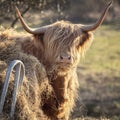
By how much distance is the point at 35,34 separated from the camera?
9.16 meters

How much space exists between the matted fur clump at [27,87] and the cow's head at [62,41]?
515 millimetres

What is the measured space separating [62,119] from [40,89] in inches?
54.8

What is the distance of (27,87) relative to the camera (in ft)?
24.2

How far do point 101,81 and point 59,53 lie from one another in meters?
13.3

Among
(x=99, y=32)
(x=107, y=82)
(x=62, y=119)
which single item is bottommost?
(x=99, y=32)

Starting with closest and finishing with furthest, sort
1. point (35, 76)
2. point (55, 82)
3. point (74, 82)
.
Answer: point (35, 76), point (55, 82), point (74, 82)

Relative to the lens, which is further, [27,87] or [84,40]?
[84,40]

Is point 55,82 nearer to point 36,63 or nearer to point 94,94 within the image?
point 36,63

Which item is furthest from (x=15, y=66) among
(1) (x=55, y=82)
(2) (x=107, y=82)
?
(2) (x=107, y=82)

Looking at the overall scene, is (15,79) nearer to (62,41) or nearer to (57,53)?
(57,53)

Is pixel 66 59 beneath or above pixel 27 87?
beneath

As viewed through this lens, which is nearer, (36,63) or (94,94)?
(36,63)

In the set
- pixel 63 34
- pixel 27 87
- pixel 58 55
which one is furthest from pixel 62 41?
pixel 27 87

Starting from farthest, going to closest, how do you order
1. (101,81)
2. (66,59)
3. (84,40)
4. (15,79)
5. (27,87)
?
(101,81)
(84,40)
(66,59)
(27,87)
(15,79)
